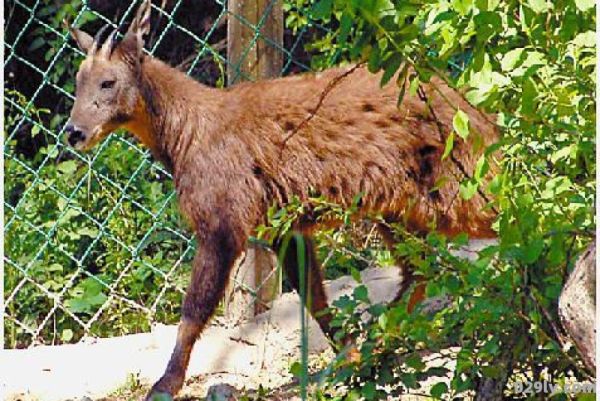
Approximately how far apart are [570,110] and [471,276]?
39 centimetres

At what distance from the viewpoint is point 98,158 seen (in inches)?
237

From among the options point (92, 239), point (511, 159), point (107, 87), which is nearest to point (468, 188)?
point (511, 159)

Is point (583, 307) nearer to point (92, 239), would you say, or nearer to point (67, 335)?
point (67, 335)

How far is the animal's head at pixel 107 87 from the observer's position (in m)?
5.30

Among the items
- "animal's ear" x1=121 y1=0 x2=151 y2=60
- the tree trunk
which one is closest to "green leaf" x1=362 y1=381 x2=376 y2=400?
the tree trunk

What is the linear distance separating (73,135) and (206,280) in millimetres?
757

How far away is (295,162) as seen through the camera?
5102 mm

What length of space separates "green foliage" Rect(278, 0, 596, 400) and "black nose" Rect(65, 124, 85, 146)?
94.1 inches

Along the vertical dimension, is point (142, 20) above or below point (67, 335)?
above

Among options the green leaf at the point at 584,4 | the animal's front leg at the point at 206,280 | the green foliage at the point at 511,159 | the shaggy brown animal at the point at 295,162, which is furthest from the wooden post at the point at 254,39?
the green leaf at the point at 584,4

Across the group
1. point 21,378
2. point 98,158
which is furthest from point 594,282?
point 98,158

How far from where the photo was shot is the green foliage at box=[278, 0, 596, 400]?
9.22 feet

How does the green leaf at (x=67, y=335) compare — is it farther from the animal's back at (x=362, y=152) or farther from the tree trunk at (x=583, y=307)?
the tree trunk at (x=583, y=307)

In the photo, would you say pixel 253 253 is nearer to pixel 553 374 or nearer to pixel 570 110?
pixel 553 374
